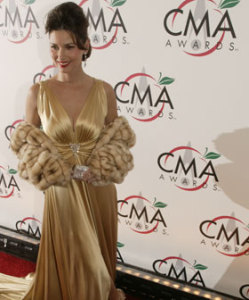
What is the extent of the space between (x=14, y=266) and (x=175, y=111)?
59.3 inches

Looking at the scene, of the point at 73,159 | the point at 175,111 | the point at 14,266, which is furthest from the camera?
the point at 14,266

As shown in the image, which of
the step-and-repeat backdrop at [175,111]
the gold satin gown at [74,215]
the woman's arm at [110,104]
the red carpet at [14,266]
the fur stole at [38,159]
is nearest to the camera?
the fur stole at [38,159]

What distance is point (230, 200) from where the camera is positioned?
2.25 meters

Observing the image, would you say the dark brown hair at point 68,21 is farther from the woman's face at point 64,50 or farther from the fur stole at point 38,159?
the fur stole at point 38,159

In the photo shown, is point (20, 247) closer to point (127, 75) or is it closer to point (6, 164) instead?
point (6, 164)

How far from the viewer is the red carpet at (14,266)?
258cm

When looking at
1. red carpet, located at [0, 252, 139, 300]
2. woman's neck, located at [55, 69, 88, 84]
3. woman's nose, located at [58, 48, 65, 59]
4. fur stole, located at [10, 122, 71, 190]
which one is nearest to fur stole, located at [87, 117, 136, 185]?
fur stole, located at [10, 122, 71, 190]

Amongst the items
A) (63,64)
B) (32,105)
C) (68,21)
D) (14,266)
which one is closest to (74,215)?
(32,105)

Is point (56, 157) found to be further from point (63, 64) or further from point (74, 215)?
point (63, 64)

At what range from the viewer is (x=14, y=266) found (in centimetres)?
264

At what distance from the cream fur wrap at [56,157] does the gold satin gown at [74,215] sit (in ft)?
0.18

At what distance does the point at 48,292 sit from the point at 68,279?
13 centimetres

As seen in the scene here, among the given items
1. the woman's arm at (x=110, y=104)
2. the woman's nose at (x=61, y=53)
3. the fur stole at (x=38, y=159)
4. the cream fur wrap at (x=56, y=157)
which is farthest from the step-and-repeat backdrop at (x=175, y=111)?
the fur stole at (x=38, y=159)

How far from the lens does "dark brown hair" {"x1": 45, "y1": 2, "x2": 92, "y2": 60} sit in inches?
63.2
